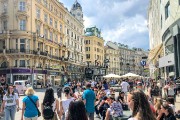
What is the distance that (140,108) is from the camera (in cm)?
336

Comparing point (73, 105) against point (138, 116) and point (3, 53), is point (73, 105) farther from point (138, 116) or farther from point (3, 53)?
point (3, 53)

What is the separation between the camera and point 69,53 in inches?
2692

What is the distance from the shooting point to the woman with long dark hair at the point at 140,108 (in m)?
3.33

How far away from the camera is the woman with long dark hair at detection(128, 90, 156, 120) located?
3332 millimetres

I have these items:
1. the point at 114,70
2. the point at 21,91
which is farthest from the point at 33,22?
the point at 114,70

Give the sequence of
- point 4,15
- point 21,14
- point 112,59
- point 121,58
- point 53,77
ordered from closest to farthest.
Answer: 1. point 21,14
2. point 4,15
3. point 53,77
4. point 112,59
5. point 121,58

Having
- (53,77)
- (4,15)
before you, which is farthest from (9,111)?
(53,77)

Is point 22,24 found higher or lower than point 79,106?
higher

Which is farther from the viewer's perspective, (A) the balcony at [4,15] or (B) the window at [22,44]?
(A) the balcony at [4,15]

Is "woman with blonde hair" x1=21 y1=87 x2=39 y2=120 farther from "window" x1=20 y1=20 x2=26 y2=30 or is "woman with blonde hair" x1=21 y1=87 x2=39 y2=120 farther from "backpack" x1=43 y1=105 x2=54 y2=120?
"window" x1=20 y1=20 x2=26 y2=30

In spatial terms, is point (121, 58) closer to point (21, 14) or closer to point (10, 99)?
point (21, 14)

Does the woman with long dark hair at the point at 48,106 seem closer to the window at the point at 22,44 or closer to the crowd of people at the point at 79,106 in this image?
the crowd of people at the point at 79,106

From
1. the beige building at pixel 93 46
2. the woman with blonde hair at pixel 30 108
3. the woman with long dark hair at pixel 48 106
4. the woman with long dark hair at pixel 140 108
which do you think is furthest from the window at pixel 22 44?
the beige building at pixel 93 46

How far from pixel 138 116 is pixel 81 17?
84758mm
